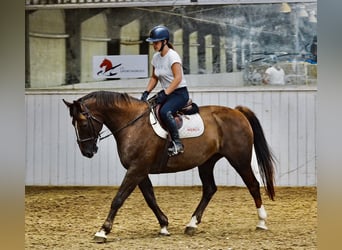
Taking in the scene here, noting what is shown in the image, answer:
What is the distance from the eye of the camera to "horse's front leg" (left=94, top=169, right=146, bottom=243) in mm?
2879

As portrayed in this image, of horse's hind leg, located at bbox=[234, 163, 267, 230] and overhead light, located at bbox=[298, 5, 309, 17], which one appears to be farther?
horse's hind leg, located at bbox=[234, 163, 267, 230]

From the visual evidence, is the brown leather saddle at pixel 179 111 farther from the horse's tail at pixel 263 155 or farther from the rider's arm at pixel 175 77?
the horse's tail at pixel 263 155

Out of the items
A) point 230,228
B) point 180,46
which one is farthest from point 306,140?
point 180,46

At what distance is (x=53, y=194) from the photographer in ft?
9.73

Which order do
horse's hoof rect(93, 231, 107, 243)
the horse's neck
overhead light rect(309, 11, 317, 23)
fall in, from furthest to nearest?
1. the horse's neck
2. horse's hoof rect(93, 231, 107, 243)
3. overhead light rect(309, 11, 317, 23)

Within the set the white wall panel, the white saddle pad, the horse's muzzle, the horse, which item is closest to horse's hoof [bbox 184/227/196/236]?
the horse

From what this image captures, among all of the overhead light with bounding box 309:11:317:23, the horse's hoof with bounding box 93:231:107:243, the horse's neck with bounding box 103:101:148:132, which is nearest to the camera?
the overhead light with bounding box 309:11:317:23

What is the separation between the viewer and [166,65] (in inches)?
115

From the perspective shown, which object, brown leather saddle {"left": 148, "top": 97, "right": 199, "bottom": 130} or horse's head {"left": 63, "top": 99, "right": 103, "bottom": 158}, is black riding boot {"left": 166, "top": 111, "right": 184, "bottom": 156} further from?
horse's head {"left": 63, "top": 99, "right": 103, "bottom": 158}

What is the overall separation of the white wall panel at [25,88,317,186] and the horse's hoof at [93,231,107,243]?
0.24 meters

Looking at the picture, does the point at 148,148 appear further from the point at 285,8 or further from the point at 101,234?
the point at 285,8

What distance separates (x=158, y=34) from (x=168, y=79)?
21 centimetres

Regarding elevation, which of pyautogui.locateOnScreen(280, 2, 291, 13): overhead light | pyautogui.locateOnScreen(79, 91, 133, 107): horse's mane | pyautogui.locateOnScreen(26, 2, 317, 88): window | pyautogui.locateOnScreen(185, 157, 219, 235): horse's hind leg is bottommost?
pyautogui.locateOnScreen(185, 157, 219, 235): horse's hind leg

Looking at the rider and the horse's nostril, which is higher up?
the rider
